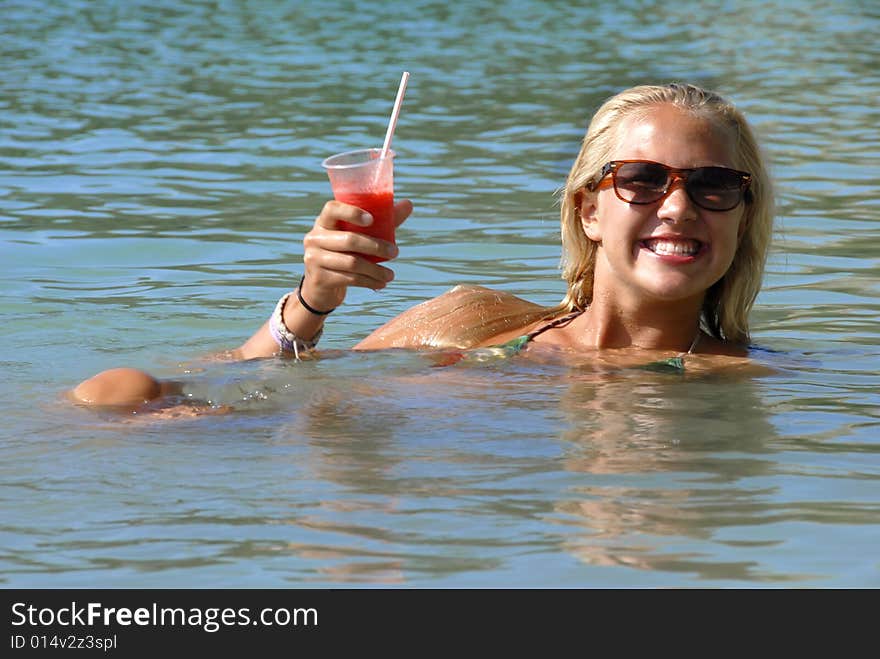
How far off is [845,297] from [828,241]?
1310 mm

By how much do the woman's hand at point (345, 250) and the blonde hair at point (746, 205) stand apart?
0.94 metres

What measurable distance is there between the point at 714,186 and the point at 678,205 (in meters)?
0.13

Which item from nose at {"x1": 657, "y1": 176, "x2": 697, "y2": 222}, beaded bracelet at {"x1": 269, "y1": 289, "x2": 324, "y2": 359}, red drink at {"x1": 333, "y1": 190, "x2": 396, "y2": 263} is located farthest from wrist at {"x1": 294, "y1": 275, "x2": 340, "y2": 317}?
nose at {"x1": 657, "y1": 176, "x2": 697, "y2": 222}

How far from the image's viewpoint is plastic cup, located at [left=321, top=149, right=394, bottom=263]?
13.9 ft

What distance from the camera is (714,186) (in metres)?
4.92

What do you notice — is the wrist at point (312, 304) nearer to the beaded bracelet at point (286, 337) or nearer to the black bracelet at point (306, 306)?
the black bracelet at point (306, 306)

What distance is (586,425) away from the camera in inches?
183

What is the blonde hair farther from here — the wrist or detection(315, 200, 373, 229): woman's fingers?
detection(315, 200, 373, 229): woman's fingers

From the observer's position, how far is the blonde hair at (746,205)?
5059mm

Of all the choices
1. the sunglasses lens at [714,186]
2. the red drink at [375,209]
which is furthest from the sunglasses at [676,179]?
the red drink at [375,209]

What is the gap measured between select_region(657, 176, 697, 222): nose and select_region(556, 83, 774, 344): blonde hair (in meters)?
0.22

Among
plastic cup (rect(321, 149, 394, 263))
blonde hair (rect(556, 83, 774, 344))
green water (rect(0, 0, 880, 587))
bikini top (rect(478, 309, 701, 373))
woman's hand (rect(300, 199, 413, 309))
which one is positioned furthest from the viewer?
bikini top (rect(478, 309, 701, 373))
